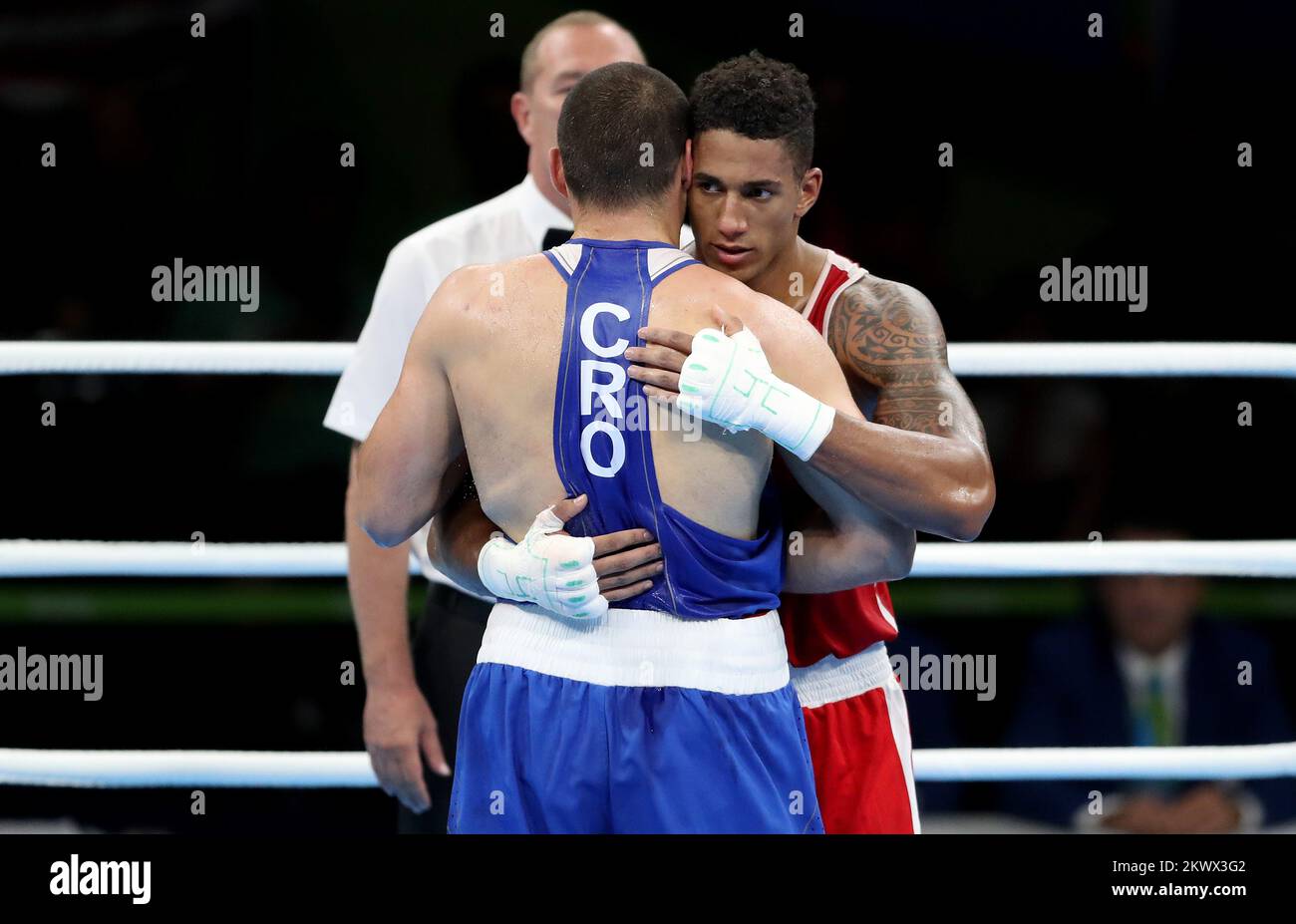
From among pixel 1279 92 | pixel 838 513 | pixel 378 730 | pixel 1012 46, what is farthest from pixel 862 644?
pixel 1279 92

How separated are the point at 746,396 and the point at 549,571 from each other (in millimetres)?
326

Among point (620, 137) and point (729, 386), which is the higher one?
point (620, 137)

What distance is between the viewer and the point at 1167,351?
243 centimetres

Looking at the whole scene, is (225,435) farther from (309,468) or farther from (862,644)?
(862,644)

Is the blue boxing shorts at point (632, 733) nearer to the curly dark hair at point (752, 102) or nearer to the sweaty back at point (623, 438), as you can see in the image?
the sweaty back at point (623, 438)

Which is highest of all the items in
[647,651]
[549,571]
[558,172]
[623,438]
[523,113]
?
[523,113]

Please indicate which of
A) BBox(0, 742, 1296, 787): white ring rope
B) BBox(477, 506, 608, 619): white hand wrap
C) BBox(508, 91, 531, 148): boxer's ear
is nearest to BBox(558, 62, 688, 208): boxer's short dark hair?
BBox(477, 506, 608, 619): white hand wrap

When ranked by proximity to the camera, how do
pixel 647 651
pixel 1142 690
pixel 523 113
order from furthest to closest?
pixel 1142 690, pixel 523 113, pixel 647 651

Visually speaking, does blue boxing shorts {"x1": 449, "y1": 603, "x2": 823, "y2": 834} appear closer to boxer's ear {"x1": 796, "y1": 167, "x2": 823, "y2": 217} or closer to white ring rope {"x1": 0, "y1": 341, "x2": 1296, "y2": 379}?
boxer's ear {"x1": 796, "y1": 167, "x2": 823, "y2": 217}

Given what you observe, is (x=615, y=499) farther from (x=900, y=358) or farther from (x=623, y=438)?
(x=900, y=358)

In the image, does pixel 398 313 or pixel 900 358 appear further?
pixel 398 313

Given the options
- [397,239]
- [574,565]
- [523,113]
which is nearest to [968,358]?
[523,113]

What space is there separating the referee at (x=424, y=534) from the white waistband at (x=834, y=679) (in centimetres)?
64

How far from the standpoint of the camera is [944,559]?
7.91ft
